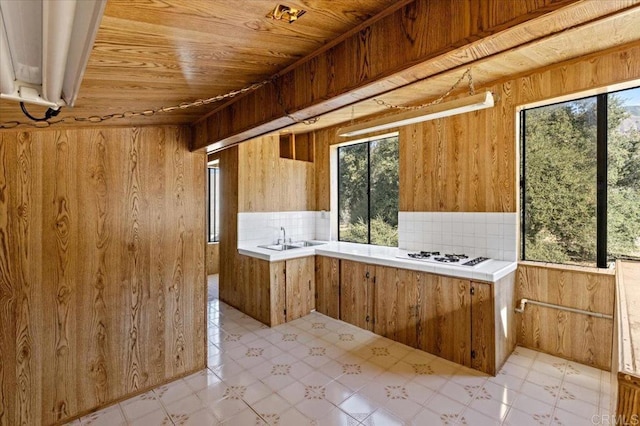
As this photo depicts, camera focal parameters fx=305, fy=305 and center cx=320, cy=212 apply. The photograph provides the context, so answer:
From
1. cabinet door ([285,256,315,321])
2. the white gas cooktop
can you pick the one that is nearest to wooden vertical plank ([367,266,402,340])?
the white gas cooktop

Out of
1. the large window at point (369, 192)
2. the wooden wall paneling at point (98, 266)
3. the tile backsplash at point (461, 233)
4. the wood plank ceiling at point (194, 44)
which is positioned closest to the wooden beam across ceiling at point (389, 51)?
the wood plank ceiling at point (194, 44)

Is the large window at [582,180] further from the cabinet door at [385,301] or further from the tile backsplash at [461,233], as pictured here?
the cabinet door at [385,301]

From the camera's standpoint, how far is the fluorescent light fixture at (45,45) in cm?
59

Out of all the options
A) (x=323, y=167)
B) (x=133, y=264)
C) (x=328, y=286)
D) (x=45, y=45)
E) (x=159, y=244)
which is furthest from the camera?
(x=323, y=167)

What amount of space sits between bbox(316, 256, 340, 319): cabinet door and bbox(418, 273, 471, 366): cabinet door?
3.55 feet

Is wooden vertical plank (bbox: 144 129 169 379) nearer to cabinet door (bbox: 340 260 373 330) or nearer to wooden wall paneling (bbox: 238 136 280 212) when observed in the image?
wooden wall paneling (bbox: 238 136 280 212)

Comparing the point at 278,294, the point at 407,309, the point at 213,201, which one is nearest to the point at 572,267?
the point at 407,309

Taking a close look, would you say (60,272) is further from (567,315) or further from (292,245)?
(567,315)

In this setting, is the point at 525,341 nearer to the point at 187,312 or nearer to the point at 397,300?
the point at 397,300

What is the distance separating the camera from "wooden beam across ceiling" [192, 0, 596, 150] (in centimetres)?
84

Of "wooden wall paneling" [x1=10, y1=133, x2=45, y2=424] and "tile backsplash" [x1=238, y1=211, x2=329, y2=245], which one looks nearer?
"wooden wall paneling" [x1=10, y1=133, x2=45, y2=424]

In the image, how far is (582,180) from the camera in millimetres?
2729

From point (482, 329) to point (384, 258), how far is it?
3.48 ft

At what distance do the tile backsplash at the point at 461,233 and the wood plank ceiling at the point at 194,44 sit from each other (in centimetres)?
259
